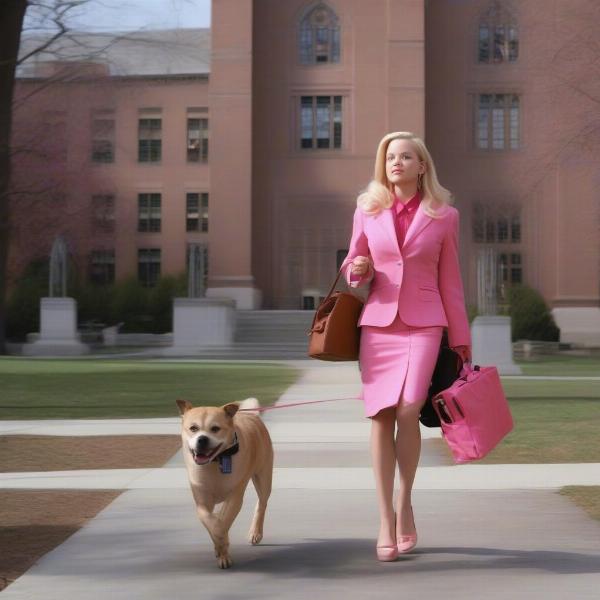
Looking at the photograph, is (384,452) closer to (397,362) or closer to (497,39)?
(397,362)

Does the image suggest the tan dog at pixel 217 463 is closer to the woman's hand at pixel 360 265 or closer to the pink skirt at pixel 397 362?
the pink skirt at pixel 397 362

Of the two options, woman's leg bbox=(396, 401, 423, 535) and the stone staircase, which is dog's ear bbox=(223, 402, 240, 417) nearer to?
woman's leg bbox=(396, 401, 423, 535)

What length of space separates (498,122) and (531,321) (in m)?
10.2

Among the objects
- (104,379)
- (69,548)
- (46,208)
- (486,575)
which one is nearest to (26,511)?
(69,548)

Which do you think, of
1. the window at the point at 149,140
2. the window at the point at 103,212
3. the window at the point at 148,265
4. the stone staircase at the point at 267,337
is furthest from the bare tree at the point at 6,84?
the window at the point at 149,140

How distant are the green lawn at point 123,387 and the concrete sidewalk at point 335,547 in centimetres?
685

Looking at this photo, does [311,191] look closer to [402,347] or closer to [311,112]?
[311,112]

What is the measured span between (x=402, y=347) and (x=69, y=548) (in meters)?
2.06

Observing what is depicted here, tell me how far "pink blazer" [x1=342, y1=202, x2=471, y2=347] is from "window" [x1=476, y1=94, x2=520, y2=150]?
1651 inches

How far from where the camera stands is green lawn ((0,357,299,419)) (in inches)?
632

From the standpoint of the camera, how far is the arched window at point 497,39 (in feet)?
155

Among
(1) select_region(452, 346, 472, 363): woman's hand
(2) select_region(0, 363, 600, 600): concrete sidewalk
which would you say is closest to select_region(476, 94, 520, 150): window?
(2) select_region(0, 363, 600, 600): concrete sidewalk

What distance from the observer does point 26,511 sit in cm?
753

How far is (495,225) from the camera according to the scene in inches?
1861
